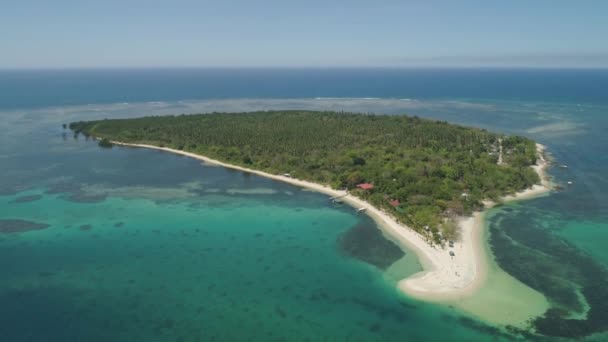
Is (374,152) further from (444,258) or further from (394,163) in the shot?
(444,258)

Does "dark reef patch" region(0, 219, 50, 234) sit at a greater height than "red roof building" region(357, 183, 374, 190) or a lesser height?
lesser

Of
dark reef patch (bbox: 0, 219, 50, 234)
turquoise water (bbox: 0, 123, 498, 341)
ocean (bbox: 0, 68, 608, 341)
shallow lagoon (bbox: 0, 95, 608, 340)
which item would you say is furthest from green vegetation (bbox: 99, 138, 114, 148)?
dark reef patch (bbox: 0, 219, 50, 234)

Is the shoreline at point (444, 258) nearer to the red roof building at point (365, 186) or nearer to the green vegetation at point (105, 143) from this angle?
the red roof building at point (365, 186)

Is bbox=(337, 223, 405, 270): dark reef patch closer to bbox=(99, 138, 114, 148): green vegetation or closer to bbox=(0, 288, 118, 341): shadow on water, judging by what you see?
bbox=(0, 288, 118, 341): shadow on water

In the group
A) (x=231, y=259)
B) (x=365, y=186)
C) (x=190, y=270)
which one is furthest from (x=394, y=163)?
(x=190, y=270)

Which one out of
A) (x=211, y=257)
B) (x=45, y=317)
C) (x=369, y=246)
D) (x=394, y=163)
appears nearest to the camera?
(x=45, y=317)

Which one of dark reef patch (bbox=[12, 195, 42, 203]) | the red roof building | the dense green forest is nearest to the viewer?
the dense green forest

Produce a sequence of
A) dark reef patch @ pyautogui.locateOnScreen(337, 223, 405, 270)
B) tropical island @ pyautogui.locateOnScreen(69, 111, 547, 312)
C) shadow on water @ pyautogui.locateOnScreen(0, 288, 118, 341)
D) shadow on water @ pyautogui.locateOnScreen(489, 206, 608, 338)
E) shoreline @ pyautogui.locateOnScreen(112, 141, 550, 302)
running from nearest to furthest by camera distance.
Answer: shadow on water @ pyautogui.locateOnScreen(0, 288, 118, 341) → shadow on water @ pyautogui.locateOnScreen(489, 206, 608, 338) → shoreline @ pyautogui.locateOnScreen(112, 141, 550, 302) → dark reef patch @ pyautogui.locateOnScreen(337, 223, 405, 270) → tropical island @ pyautogui.locateOnScreen(69, 111, 547, 312)
